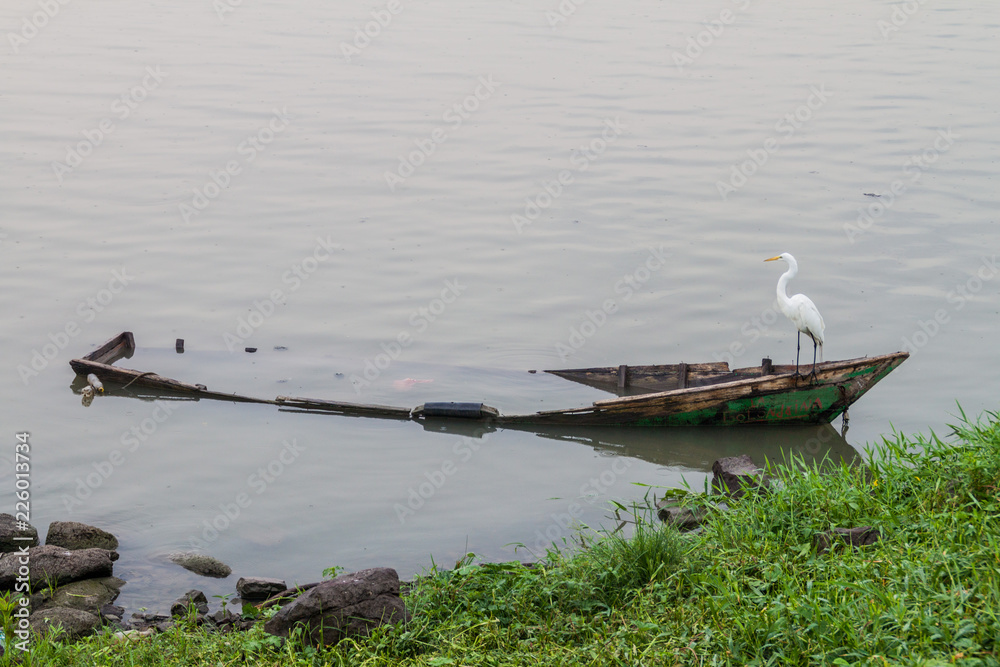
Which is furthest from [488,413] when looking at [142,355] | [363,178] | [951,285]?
[363,178]

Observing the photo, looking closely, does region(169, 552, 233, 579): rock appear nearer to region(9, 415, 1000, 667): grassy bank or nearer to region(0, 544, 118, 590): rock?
region(0, 544, 118, 590): rock

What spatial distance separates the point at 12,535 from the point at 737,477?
218 inches

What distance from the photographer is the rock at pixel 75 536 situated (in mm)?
7246

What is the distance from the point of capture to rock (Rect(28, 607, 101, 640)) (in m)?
5.66

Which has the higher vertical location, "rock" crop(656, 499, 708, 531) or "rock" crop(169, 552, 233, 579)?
"rock" crop(656, 499, 708, 531)

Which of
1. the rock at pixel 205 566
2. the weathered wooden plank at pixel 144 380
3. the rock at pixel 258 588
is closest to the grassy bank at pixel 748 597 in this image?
the rock at pixel 258 588

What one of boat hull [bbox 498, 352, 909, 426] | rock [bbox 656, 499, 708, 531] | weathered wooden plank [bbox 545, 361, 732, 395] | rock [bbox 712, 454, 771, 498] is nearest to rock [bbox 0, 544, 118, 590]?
rock [bbox 656, 499, 708, 531]

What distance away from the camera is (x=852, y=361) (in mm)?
8859

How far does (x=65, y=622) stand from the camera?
5.78 meters

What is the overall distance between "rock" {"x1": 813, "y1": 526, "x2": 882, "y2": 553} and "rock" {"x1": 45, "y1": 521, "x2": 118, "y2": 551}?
216 inches

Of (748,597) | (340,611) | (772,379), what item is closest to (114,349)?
(340,611)

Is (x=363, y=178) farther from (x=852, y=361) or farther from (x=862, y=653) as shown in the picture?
(x=862, y=653)

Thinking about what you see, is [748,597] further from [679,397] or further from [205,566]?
[679,397]

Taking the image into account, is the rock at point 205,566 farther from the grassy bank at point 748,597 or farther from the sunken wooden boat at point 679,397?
the sunken wooden boat at point 679,397
